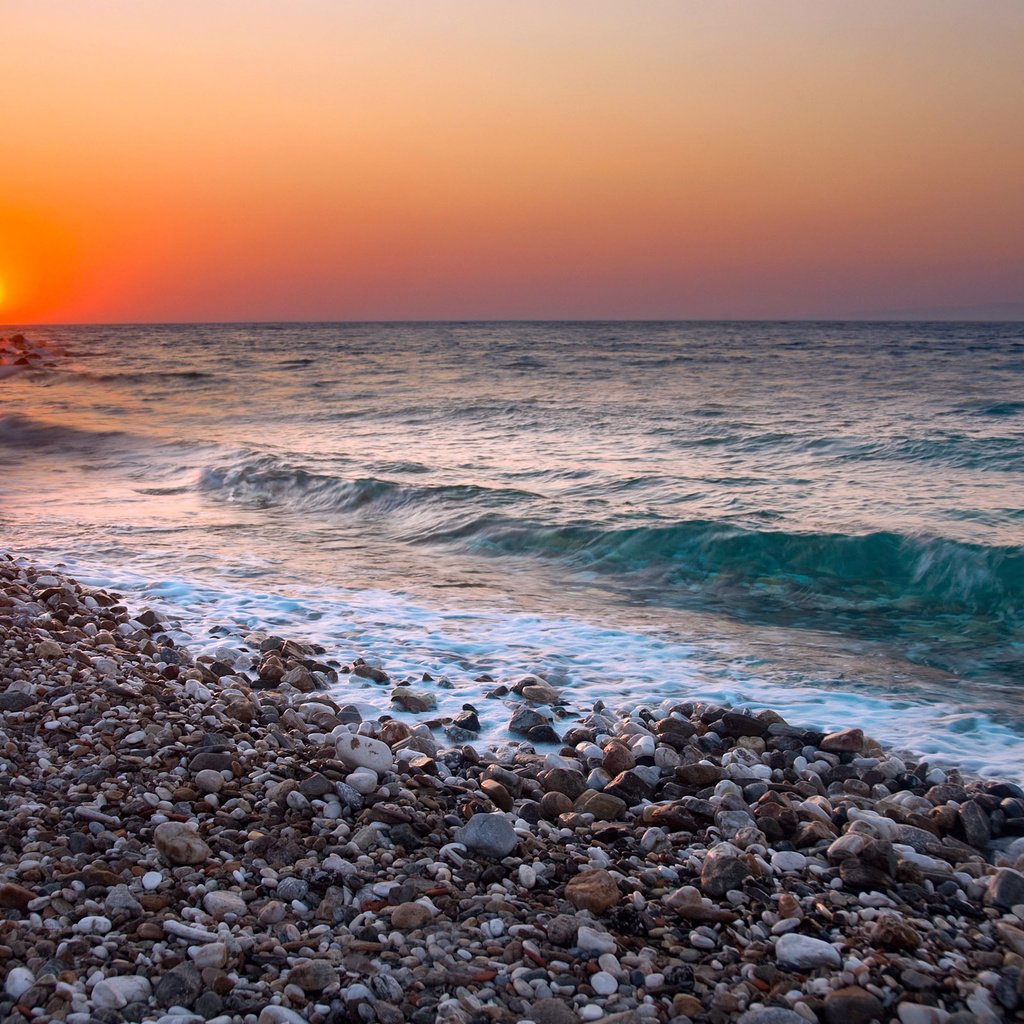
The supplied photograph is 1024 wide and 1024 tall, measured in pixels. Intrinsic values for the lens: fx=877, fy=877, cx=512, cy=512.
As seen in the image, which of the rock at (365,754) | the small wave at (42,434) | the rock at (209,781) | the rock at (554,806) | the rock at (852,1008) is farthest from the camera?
the small wave at (42,434)

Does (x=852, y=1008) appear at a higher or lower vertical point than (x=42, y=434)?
lower

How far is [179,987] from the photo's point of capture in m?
2.27

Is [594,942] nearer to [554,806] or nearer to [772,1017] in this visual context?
A: [772,1017]

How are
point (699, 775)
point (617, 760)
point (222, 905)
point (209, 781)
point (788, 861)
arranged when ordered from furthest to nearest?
point (617, 760) < point (699, 775) < point (209, 781) < point (788, 861) < point (222, 905)

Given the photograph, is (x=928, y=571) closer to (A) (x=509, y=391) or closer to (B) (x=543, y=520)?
(B) (x=543, y=520)

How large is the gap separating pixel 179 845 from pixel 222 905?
35 centimetres

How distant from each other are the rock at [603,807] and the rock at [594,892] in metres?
0.58

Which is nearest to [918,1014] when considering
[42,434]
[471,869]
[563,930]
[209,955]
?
[563,930]

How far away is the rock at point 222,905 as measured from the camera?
2.61 meters

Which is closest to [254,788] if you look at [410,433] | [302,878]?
[302,878]

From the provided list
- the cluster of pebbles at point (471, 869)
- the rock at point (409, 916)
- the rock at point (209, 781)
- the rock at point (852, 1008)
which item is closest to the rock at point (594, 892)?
the cluster of pebbles at point (471, 869)

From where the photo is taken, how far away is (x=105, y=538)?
30.2 feet

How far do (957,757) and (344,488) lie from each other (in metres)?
9.51

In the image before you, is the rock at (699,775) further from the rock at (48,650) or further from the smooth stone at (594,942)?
the rock at (48,650)
